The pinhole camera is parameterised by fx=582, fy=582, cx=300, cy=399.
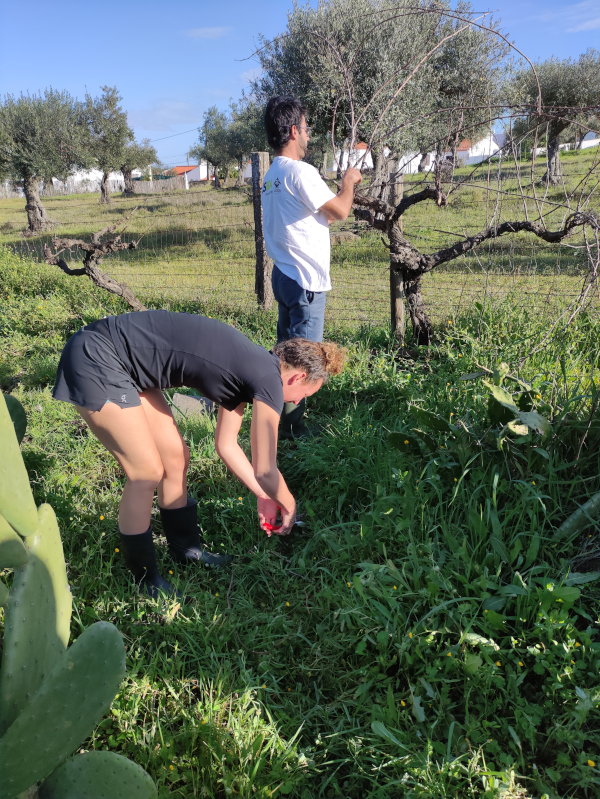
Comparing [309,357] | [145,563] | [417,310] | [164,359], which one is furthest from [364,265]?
[145,563]

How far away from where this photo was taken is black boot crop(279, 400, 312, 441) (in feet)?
12.7

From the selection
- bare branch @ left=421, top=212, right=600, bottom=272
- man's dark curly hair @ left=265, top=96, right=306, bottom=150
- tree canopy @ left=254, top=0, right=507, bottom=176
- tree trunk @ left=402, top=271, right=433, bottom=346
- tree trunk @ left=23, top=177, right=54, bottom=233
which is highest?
tree canopy @ left=254, top=0, right=507, bottom=176

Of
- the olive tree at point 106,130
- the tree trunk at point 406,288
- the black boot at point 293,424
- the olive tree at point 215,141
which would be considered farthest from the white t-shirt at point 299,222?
the olive tree at point 215,141

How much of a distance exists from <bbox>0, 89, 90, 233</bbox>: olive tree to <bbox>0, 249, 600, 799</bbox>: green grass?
1817cm

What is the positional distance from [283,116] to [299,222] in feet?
2.00

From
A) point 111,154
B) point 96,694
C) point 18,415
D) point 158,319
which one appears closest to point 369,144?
point 158,319

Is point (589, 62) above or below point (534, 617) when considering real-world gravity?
above

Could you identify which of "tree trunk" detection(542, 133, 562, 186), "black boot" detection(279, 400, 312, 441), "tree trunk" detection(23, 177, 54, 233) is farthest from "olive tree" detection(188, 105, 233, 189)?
"black boot" detection(279, 400, 312, 441)

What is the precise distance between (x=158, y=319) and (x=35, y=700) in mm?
1572

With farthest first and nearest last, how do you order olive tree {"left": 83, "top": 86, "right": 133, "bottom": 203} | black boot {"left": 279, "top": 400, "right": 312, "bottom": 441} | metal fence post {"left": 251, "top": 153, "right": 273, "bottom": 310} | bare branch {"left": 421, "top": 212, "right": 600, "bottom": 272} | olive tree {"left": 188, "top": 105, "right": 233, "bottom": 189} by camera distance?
olive tree {"left": 188, "top": 105, "right": 233, "bottom": 189}
olive tree {"left": 83, "top": 86, "right": 133, "bottom": 203}
metal fence post {"left": 251, "top": 153, "right": 273, "bottom": 310}
bare branch {"left": 421, "top": 212, "right": 600, "bottom": 272}
black boot {"left": 279, "top": 400, "right": 312, "bottom": 441}

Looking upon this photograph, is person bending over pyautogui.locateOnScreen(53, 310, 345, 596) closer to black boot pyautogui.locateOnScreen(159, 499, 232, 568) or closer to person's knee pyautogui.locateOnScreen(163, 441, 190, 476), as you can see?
person's knee pyautogui.locateOnScreen(163, 441, 190, 476)

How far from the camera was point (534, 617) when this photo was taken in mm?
2123

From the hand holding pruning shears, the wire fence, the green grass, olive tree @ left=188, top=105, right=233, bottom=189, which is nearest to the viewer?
the green grass

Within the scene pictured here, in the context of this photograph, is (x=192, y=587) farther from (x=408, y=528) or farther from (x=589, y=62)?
(x=589, y=62)
